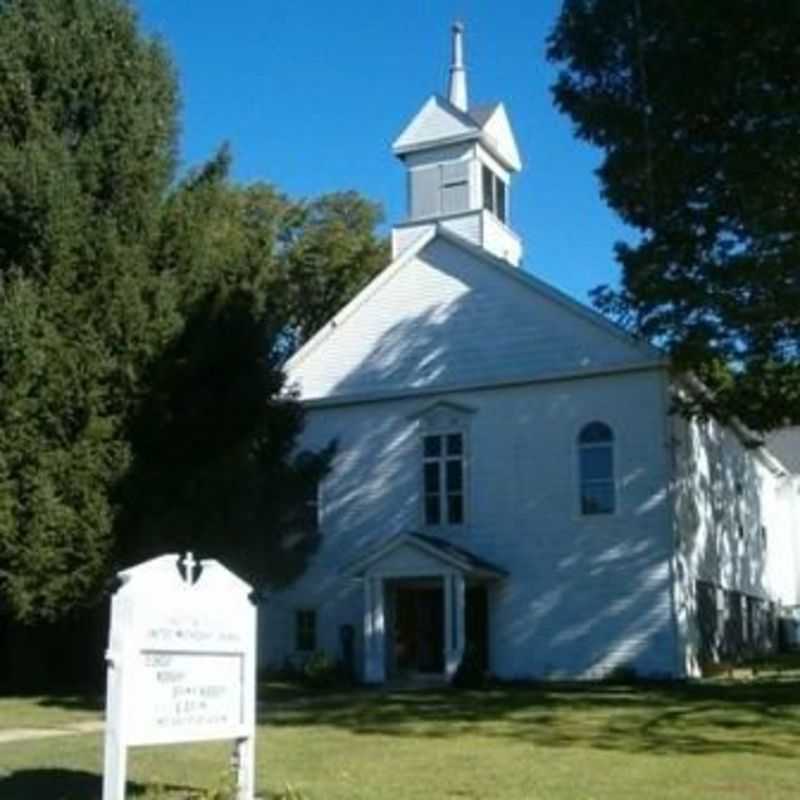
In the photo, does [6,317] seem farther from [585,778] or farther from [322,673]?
[585,778]

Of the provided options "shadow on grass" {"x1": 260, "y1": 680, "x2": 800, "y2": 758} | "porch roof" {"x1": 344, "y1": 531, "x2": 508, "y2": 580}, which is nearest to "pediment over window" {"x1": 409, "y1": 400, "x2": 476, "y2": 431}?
"porch roof" {"x1": 344, "y1": 531, "x2": 508, "y2": 580}

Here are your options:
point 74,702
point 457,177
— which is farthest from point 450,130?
point 74,702

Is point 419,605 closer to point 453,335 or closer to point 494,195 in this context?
point 453,335

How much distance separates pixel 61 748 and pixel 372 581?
597 inches

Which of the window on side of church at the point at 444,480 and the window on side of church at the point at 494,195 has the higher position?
the window on side of church at the point at 494,195

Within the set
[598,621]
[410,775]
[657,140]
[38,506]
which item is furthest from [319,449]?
[410,775]

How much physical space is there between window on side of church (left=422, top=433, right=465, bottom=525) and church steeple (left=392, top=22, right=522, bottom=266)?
19.8ft

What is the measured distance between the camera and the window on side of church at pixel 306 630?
3222 centimetres

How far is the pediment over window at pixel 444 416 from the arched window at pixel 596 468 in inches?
116

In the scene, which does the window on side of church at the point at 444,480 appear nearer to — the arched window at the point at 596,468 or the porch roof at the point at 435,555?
the porch roof at the point at 435,555

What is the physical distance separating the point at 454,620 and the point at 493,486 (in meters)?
3.36

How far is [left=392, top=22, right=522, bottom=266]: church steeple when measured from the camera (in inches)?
1380

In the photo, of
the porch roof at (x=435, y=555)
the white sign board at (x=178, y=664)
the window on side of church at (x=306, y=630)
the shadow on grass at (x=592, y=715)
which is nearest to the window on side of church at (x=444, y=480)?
the porch roof at (x=435, y=555)

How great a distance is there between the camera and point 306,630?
3244 centimetres
